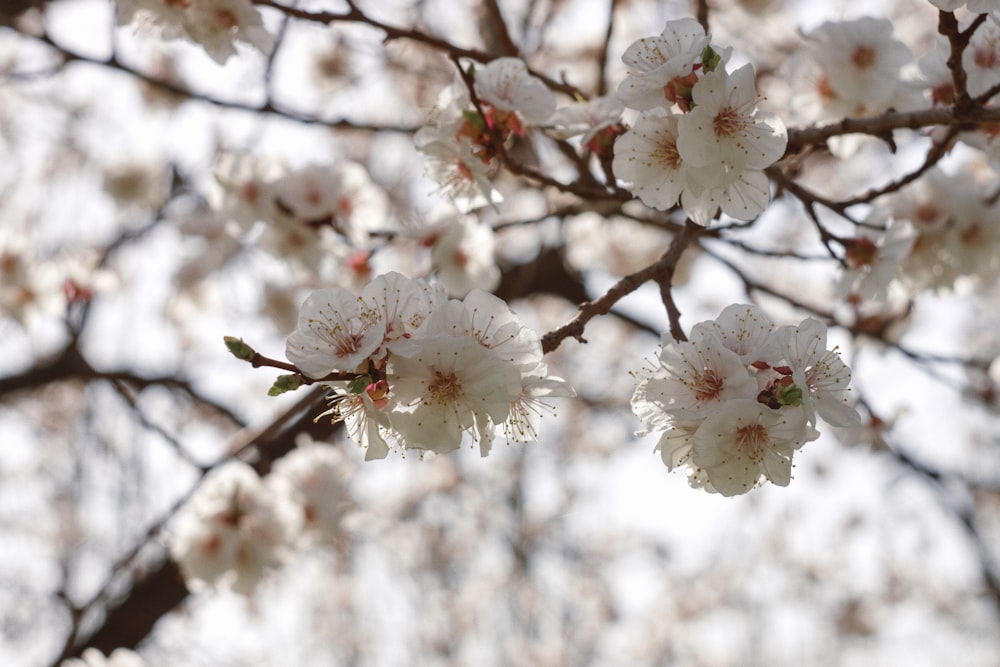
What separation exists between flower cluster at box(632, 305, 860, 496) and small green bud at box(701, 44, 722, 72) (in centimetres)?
37

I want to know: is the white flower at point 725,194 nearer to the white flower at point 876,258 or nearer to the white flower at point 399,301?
the white flower at point 399,301

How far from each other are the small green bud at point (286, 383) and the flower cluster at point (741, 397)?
51 centimetres

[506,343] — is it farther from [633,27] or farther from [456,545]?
[456,545]

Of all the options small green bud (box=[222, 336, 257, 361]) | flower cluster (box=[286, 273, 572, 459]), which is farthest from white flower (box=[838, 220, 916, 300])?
small green bud (box=[222, 336, 257, 361])

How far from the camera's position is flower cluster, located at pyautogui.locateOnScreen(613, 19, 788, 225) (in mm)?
1303

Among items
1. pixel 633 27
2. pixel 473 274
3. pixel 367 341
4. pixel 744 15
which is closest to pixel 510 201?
pixel 633 27

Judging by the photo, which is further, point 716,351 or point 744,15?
point 744,15

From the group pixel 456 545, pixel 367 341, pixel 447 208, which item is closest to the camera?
pixel 367 341

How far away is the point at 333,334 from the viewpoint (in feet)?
4.10

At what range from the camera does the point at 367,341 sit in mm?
1161

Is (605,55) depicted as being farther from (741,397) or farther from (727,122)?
(741,397)

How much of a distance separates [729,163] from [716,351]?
1.17 feet

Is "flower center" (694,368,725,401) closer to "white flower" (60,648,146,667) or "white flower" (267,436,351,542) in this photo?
"white flower" (267,436,351,542)

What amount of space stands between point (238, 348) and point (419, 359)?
0.87ft
